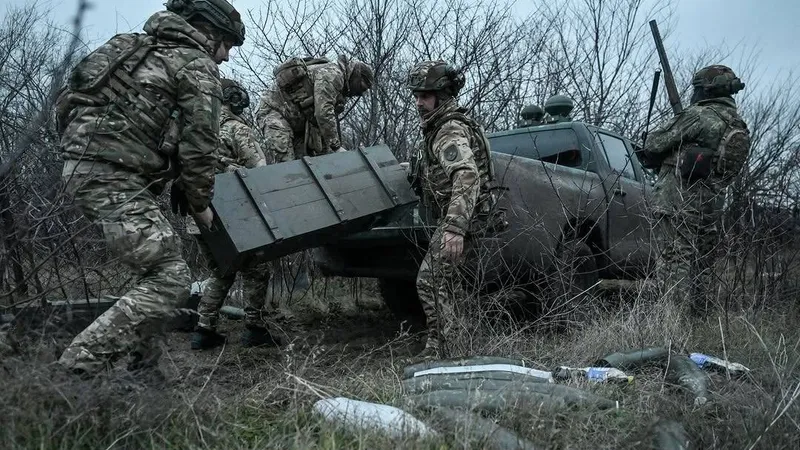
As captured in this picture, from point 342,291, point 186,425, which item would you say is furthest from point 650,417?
point 342,291

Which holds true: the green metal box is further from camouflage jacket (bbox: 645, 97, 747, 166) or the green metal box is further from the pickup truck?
camouflage jacket (bbox: 645, 97, 747, 166)

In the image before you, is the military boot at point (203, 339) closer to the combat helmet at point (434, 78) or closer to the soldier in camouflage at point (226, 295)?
the soldier in camouflage at point (226, 295)

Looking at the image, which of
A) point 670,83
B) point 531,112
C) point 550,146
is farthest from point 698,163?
point 670,83

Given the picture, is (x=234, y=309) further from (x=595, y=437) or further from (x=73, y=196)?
(x=595, y=437)

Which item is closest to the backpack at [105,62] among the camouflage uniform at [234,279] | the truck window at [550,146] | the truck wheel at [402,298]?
the camouflage uniform at [234,279]

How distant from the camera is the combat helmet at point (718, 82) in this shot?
20.4ft

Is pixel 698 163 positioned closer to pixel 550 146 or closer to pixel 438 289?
pixel 550 146

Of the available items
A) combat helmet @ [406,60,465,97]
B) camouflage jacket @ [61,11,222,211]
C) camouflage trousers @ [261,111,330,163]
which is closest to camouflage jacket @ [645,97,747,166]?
combat helmet @ [406,60,465,97]

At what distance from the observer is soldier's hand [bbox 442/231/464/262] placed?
14.8 feet

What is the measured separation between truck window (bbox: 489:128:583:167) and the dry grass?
6.66 ft

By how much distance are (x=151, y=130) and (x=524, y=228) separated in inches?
98.7

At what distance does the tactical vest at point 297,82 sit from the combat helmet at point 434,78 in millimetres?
1577

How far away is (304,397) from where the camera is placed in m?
3.24

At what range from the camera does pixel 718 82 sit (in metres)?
6.22
